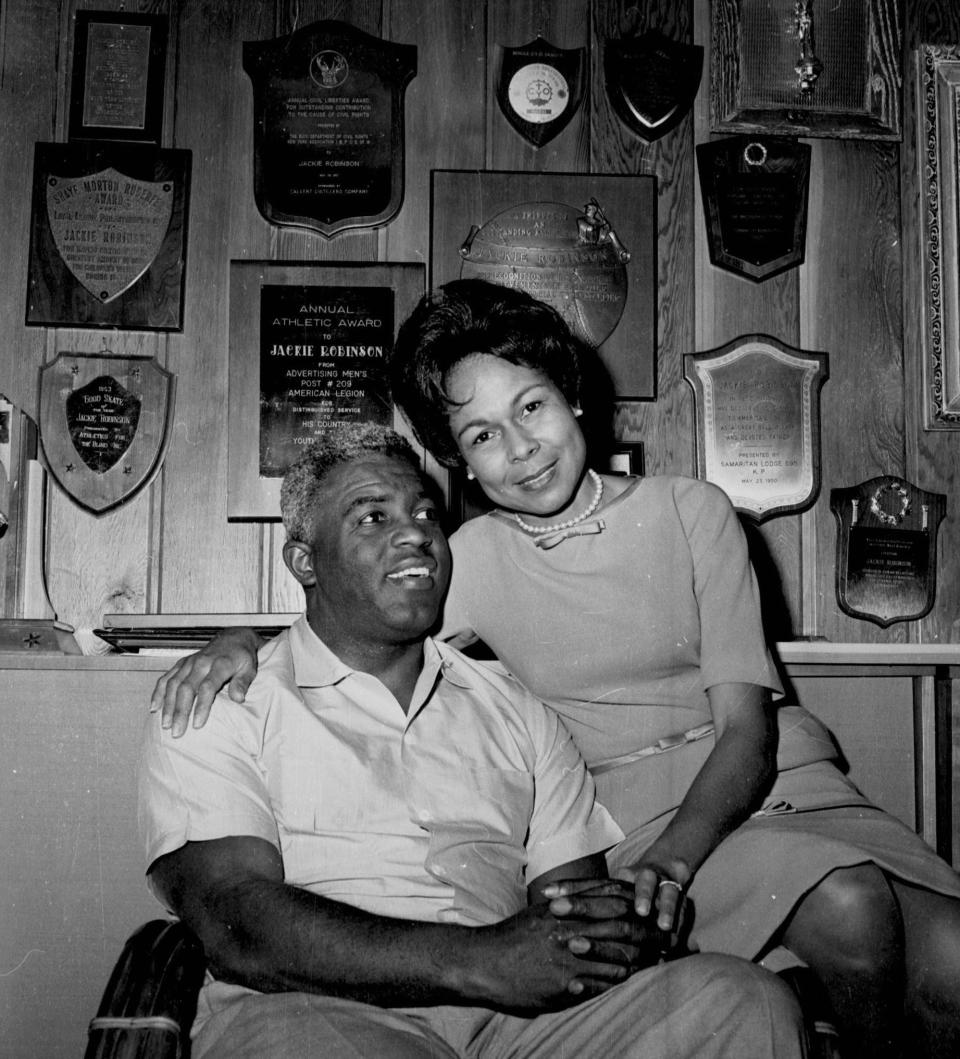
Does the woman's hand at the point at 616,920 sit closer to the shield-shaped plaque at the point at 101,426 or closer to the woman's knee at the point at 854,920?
the woman's knee at the point at 854,920

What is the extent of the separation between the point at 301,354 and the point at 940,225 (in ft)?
6.59

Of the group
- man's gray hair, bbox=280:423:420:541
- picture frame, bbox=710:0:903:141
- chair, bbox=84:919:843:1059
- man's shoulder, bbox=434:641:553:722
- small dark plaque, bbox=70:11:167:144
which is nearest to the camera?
chair, bbox=84:919:843:1059

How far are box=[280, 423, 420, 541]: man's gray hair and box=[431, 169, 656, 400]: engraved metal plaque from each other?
3.78 ft

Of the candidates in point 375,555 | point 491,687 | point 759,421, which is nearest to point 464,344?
point 375,555

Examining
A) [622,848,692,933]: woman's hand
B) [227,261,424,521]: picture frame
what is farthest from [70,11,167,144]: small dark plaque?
[622,848,692,933]: woman's hand

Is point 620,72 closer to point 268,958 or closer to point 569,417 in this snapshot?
point 569,417

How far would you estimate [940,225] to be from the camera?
312 centimetres

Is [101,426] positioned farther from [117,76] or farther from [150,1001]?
[150,1001]

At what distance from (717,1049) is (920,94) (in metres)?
2.99

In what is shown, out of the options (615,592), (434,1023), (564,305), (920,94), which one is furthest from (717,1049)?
(920,94)

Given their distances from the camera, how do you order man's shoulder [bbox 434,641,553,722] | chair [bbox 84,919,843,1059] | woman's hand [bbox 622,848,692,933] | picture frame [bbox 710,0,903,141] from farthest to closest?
picture frame [bbox 710,0,903,141] → man's shoulder [bbox 434,641,553,722] → woman's hand [bbox 622,848,692,933] → chair [bbox 84,919,843,1059]

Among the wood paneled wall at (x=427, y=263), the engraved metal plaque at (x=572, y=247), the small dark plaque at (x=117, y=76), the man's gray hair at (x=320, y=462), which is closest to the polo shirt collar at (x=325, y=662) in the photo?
the man's gray hair at (x=320, y=462)

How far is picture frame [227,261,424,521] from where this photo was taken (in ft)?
9.68

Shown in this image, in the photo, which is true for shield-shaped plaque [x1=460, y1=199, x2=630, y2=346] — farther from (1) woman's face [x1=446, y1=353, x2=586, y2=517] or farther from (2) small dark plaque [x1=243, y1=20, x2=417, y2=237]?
(1) woman's face [x1=446, y1=353, x2=586, y2=517]
